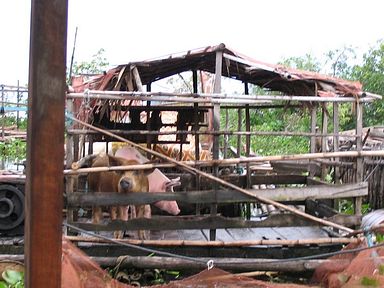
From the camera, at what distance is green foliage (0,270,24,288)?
457cm

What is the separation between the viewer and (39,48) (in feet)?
5.76

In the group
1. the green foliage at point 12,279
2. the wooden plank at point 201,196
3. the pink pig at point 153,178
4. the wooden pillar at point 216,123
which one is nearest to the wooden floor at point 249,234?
the pink pig at point 153,178

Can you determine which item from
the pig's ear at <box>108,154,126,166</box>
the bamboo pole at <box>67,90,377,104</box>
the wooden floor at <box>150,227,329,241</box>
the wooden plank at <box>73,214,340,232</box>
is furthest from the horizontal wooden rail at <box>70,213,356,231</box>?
the bamboo pole at <box>67,90,377,104</box>

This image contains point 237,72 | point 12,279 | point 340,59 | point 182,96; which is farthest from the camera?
point 340,59

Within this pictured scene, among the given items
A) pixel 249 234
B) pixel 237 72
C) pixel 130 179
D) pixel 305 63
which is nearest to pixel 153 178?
pixel 130 179

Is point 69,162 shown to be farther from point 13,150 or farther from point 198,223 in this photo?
point 13,150

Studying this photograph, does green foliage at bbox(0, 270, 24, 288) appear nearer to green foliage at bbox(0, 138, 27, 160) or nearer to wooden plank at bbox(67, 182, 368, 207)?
wooden plank at bbox(67, 182, 368, 207)

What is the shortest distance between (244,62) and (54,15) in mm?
5262

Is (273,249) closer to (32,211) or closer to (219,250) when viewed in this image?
(219,250)

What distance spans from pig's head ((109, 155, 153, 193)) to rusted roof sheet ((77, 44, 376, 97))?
102 cm

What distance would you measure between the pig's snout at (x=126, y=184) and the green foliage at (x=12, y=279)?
185 centimetres

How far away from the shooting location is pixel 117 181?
690cm

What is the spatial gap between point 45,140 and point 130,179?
4.80 meters

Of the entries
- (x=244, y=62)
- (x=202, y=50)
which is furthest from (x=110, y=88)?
(x=244, y=62)
